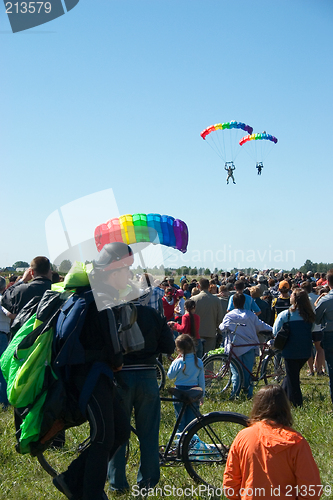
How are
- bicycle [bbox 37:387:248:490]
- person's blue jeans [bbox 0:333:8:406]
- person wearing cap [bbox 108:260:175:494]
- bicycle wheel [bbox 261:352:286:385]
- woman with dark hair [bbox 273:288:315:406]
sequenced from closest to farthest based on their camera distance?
person wearing cap [bbox 108:260:175:494] → bicycle [bbox 37:387:248:490] → woman with dark hair [bbox 273:288:315:406] → person's blue jeans [bbox 0:333:8:406] → bicycle wheel [bbox 261:352:286:385]

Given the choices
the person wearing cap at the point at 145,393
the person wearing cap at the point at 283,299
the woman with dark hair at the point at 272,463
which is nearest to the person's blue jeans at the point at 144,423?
the person wearing cap at the point at 145,393

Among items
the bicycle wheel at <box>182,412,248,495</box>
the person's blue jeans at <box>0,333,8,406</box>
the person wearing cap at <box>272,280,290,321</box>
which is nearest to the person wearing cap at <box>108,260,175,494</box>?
the bicycle wheel at <box>182,412,248,495</box>

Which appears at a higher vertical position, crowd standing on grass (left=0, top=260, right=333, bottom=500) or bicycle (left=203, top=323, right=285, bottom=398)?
crowd standing on grass (left=0, top=260, right=333, bottom=500)

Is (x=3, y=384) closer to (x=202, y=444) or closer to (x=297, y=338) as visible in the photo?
(x=202, y=444)

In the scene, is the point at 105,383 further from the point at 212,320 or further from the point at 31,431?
the point at 212,320

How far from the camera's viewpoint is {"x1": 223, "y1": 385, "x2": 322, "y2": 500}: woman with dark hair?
102 inches

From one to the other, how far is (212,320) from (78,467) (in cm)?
596

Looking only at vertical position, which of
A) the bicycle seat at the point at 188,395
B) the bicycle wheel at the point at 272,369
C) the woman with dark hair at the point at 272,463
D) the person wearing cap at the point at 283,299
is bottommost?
the bicycle wheel at the point at 272,369

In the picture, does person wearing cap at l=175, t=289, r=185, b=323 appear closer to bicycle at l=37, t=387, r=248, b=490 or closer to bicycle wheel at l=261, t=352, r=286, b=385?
bicycle wheel at l=261, t=352, r=286, b=385

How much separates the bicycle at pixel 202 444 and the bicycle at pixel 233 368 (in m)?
3.35

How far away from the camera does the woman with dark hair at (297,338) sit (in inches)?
253

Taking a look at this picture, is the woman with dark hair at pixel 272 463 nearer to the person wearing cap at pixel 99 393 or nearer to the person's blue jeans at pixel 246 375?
the person wearing cap at pixel 99 393

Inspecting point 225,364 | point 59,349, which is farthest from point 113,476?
Result: point 225,364

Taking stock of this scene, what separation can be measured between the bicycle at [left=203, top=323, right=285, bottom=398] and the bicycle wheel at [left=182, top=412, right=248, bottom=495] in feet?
11.0
